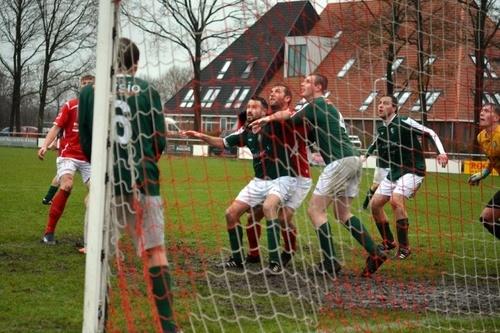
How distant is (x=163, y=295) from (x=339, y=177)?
9.83 ft

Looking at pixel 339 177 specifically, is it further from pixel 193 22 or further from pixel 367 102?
pixel 193 22

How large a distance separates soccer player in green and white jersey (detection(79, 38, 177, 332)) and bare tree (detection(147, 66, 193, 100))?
7 cm

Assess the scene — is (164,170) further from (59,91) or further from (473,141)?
(59,91)

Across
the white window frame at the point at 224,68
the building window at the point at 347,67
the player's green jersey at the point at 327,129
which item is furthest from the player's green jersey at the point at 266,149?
the white window frame at the point at 224,68

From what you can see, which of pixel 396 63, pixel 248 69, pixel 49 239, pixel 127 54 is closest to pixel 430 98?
pixel 396 63

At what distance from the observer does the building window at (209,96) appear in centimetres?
588

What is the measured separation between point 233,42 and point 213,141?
9.16ft

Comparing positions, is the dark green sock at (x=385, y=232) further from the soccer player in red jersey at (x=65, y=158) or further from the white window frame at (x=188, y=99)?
the white window frame at (x=188, y=99)

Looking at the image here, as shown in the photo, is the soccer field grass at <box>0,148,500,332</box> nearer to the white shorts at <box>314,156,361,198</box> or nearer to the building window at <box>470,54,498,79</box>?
the white shorts at <box>314,156,361,198</box>

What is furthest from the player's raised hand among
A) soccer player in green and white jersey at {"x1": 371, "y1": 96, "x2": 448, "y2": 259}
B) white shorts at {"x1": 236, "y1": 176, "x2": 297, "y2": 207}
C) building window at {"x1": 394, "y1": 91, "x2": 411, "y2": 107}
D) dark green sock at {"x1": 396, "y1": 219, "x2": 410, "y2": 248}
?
white shorts at {"x1": 236, "y1": 176, "x2": 297, "y2": 207}

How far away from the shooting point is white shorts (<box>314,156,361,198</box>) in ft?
26.0

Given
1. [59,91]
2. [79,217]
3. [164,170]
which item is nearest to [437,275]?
[164,170]

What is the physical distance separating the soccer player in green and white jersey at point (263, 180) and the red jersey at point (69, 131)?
1.74m

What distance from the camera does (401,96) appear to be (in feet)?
29.4
